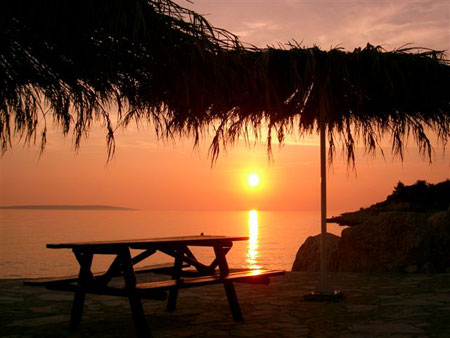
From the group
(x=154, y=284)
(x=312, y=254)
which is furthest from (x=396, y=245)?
(x=154, y=284)

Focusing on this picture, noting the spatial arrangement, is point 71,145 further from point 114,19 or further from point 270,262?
point 270,262

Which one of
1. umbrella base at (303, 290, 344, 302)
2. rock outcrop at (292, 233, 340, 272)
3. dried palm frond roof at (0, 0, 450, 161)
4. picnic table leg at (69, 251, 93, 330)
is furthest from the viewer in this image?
rock outcrop at (292, 233, 340, 272)

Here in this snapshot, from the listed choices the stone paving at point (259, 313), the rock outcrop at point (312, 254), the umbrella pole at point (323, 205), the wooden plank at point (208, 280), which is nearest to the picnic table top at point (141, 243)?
the wooden plank at point (208, 280)

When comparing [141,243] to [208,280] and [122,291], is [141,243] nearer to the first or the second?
[122,291]

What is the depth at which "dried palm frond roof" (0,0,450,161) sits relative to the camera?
4340 millimetres

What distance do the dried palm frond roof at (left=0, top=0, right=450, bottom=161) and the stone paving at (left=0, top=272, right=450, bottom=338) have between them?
5.27 feet


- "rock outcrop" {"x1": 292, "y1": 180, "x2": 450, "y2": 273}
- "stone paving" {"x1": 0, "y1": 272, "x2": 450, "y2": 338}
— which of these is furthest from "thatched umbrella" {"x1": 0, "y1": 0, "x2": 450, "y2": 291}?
"rock outcrop" {"x1": 292, "y1": 180, "x2": 450, "y2": 273}

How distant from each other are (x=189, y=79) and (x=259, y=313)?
2.45 m

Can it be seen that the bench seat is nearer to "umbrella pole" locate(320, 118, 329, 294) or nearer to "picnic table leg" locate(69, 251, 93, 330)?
"picnic table leg" locate(69, 251, 93, 330)

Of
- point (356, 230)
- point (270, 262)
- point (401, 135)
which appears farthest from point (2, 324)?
point (270, 262)

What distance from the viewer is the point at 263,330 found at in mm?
4926

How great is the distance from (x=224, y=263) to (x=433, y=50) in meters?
3.13

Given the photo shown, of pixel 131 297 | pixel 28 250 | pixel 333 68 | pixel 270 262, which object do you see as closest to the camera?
pixel 131 297

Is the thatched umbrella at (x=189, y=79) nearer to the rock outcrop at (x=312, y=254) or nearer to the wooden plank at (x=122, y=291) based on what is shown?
the wooden plank at (x=122, y=291)
